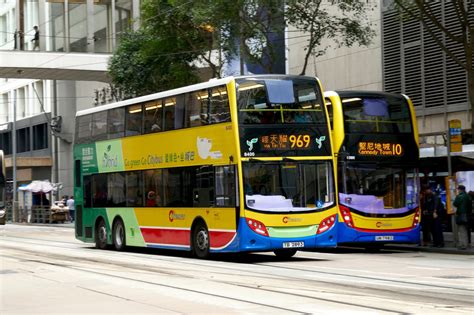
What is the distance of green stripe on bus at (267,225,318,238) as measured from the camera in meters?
20.4

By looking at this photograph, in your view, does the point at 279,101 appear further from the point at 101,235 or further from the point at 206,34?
the point at 206,34

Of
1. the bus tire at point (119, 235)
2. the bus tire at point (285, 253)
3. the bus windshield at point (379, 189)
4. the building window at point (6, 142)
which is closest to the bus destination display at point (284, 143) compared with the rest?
the bus windshield at point (379, 189)

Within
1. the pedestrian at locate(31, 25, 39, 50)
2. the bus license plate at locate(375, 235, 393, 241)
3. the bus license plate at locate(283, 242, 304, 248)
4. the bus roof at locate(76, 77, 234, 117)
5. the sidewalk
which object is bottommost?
the sidewalk

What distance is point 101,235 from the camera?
27.8 metres

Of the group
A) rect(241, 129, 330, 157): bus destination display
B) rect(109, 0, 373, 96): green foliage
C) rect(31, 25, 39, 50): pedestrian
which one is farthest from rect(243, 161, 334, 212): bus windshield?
rect(31, 25, 39, 50): pedestrian

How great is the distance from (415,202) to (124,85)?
62.1 feet

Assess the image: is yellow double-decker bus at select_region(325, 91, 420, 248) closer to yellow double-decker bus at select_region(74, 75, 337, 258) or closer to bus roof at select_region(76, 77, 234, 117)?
yellow double-decker bus at select_region(74, 75, 337, 258)

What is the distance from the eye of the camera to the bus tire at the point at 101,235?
90.3ft

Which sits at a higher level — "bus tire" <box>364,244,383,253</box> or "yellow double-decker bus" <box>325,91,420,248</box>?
"yellow double-decker bus" <box>325,91,420,248</box>

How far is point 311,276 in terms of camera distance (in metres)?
16.7

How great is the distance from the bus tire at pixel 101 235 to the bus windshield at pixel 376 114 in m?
8.30

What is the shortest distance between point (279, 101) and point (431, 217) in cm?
744

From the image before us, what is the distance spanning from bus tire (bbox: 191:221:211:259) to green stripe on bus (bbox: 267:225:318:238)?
1901mm

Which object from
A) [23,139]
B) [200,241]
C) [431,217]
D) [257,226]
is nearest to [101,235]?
[200,241]
